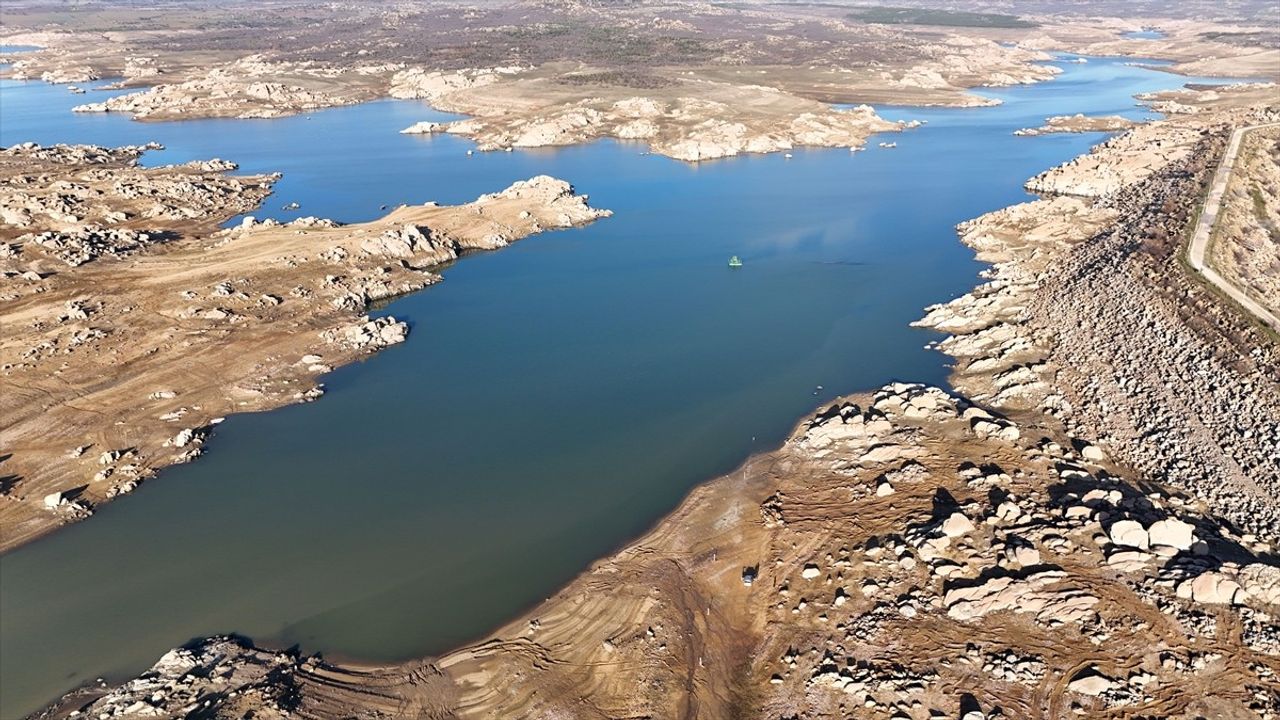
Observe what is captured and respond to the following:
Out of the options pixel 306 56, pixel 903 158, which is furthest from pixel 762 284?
pixel 306 56

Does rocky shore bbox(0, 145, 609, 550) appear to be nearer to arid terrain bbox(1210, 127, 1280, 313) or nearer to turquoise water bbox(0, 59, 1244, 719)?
turquoise water bbox(0, 59, 1244, 719)

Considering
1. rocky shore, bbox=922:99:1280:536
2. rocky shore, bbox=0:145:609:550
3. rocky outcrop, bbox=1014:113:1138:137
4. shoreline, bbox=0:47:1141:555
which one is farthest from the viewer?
rocky outcrop, bbox=1014:113:1138:137

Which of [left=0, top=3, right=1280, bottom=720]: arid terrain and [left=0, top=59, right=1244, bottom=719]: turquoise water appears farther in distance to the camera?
[left=0, top=59, right=1244, bottom=719]: turquoise water

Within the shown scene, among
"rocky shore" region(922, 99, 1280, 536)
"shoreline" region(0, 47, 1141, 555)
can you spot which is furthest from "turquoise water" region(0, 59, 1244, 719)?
"rocky shore" region(922, 99, 1280, 536)

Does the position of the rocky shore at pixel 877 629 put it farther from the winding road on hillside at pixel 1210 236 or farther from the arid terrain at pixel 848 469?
the winding road on hillside at pixel 1210 236

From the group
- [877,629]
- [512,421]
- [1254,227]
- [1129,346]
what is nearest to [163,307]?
[512,421]

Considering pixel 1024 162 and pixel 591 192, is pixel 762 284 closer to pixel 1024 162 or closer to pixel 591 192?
pixel 591 192

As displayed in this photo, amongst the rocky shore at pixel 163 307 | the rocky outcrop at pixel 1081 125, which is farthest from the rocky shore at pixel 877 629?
the rocky outcrop at pixel 1081 125
